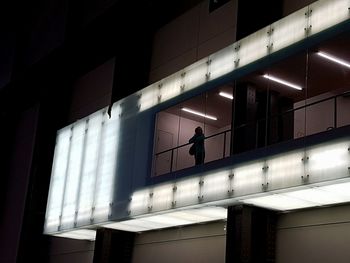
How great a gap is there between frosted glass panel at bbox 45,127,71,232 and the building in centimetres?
9

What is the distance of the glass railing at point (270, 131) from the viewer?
15.8 metres

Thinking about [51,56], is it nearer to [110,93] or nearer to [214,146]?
[110,93]

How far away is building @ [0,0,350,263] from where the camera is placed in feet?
45.3

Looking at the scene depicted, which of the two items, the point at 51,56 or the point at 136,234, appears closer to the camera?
the point at 136,234

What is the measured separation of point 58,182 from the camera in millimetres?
23641

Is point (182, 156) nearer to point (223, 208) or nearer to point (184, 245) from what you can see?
point (184, 245)

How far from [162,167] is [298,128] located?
4.58 meters

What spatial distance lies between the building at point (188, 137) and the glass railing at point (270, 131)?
57mm

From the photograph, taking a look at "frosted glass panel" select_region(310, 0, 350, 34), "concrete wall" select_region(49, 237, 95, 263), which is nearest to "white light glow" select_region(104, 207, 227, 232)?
"concrete wall" select_region(49, 237, 95, 263)

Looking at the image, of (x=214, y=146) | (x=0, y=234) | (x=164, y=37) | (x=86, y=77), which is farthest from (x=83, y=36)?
(x=0, y=234)

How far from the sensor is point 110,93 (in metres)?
25.1

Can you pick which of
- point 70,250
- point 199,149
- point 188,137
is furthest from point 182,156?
point 70,250

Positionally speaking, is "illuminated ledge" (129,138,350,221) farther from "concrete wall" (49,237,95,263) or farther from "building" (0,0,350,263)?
"concrete wall" (49,237,95,263)

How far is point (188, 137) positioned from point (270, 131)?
201 inches
